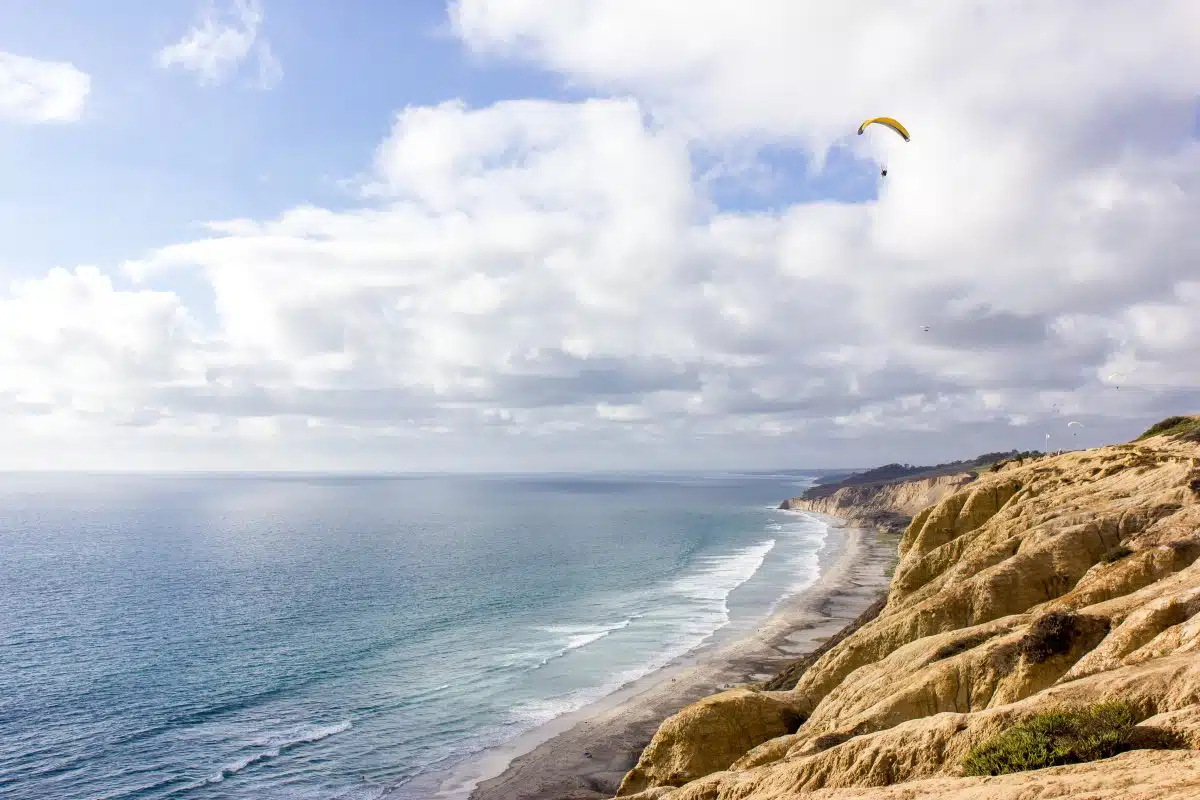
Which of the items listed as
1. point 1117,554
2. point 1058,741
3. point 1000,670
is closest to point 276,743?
point 1000,670

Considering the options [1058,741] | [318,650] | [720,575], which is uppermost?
[1058,741]

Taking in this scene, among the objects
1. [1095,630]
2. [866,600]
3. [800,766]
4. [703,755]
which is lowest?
[866,600]

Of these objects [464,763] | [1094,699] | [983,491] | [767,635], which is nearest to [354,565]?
[767,635]

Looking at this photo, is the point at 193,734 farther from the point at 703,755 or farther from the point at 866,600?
the point at 866,600

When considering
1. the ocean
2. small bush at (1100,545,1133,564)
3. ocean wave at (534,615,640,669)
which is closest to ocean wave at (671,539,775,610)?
the ocean

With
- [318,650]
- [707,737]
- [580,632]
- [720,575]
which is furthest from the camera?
[720,575]

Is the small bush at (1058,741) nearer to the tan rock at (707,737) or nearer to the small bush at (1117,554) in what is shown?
the tan rock at (707,737)

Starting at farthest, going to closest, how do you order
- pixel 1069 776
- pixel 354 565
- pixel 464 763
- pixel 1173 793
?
1. pixel 354 565
2. pixel 464 763
3. pixel 1069 776
4. pixel 1173 793

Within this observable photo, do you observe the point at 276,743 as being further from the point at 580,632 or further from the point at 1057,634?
the point at 1057,634
